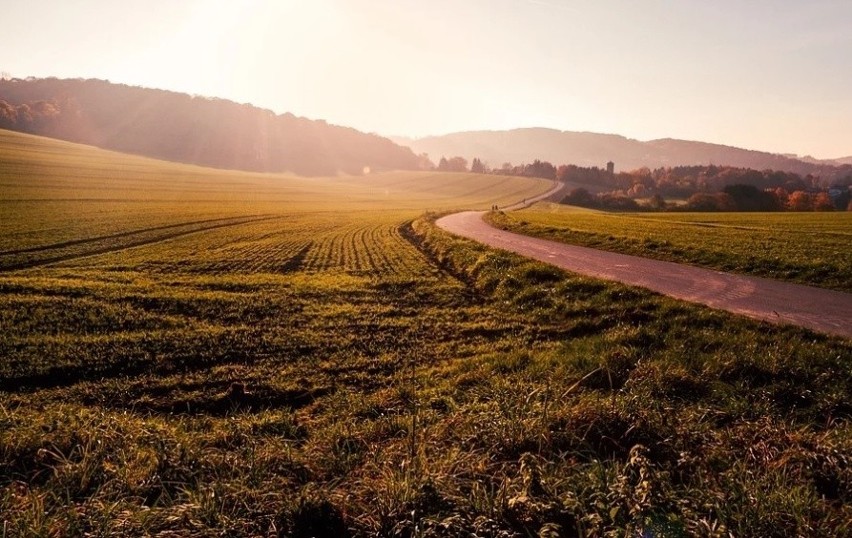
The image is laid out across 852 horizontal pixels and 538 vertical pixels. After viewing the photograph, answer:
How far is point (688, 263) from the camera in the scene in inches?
834

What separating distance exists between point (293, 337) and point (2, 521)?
31.2 ft

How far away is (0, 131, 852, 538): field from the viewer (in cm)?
374

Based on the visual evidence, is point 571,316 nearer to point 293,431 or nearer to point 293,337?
point 293,337

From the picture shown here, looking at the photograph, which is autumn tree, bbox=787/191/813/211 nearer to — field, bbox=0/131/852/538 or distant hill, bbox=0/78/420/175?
field, bbox=0/131/852/538

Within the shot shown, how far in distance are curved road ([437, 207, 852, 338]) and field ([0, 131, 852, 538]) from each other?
5.50 ft

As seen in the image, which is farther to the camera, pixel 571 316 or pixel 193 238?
pixel 193 238

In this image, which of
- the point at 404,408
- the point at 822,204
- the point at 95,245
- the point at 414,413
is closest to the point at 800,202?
the point at 822,204

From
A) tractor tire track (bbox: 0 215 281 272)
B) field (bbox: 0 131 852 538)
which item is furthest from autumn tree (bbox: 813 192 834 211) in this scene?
tractor tire track (bbox: 0 215 281 272)

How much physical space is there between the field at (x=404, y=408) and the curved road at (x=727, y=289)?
1.68 m

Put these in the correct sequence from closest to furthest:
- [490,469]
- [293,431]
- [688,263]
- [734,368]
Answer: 1. [490,469]
2. [293,431]
3. [734,368]
4. [688,263]

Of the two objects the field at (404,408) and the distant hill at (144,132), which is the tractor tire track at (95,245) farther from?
the distant hill at (144,132)

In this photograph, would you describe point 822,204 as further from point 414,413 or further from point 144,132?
A: point 144,132

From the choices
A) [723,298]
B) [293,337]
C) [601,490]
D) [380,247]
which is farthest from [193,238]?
[601,490]

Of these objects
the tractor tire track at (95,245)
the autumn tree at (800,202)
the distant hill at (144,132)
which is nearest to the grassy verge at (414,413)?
the tractor tire track at (95,245)
